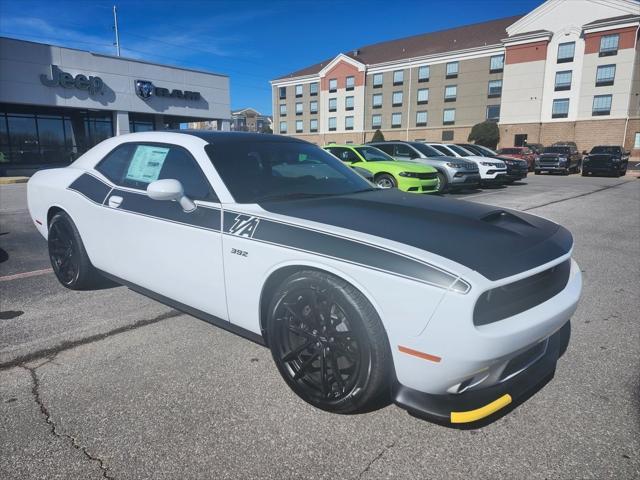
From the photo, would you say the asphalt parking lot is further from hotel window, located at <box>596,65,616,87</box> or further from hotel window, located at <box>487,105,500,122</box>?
hotel window, located at <box>487,105,500,122</box>

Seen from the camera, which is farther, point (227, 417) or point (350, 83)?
point (350, 83)

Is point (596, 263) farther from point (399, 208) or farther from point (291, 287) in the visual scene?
point (291, 287)

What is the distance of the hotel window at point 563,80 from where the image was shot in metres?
42.3

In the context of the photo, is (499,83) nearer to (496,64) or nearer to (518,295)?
(496,64)

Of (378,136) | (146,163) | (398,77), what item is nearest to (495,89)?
(398,77)

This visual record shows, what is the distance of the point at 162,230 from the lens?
10.0 ft

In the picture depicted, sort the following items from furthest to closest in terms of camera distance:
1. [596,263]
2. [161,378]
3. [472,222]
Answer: [596,263] → [161,378] → [472,222]

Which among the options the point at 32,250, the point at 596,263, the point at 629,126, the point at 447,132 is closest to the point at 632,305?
the point at 596,263

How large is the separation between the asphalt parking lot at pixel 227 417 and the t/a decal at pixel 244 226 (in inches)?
35.5

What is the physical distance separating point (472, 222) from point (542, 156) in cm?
2494

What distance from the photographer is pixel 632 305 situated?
405 centimetres

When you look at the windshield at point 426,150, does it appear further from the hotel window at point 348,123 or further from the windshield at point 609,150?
the hotel window at point 348,123

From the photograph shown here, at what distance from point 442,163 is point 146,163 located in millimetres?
10801

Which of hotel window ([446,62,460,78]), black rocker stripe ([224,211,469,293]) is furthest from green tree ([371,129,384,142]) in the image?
black rocker stripe ([224,211,469,293])
